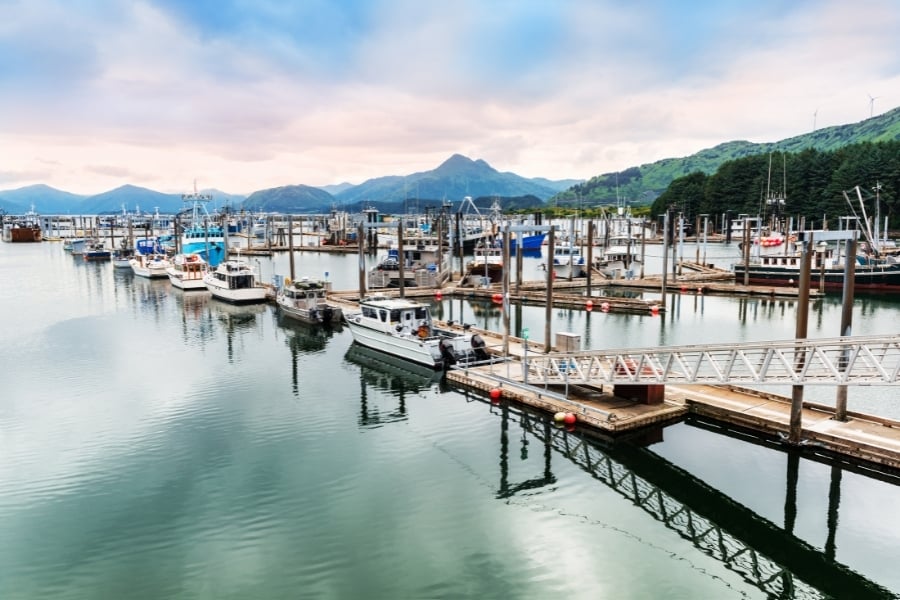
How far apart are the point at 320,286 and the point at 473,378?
25425mm

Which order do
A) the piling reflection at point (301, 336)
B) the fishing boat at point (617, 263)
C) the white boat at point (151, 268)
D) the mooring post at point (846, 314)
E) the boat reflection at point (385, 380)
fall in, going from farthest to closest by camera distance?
the white boat at point (151, 268), the fishing boat at point (617, 263), the piling reflection at point (301, 336), the boat reflection at point (385, 380), the mooring post at point (846, 314)

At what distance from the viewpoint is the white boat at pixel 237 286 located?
59094 millimetres

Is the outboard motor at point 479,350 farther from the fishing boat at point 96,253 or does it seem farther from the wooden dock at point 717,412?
the fishing boat at point 96,253

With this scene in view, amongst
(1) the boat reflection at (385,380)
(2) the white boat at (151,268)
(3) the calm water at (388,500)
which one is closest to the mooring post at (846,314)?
(3) the calm water at (388,500)

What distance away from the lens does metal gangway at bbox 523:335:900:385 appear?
56.7 feet

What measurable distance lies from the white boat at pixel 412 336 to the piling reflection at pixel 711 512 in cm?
849

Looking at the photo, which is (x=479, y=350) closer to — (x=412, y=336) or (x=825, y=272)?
(x=412, y=336)

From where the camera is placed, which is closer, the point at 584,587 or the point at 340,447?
the point at 584,587

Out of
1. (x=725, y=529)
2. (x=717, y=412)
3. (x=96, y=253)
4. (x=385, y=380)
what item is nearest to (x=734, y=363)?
(x=717, y=412)

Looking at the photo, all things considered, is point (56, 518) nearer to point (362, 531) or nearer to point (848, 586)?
point (362, 531)

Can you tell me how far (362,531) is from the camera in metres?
17.0

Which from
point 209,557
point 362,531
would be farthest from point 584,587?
point 209,557

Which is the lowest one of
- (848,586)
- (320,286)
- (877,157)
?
(848,586)

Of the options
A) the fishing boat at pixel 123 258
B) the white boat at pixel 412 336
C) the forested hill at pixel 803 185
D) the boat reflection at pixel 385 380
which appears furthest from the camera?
the forested hill at pixel 803 185
